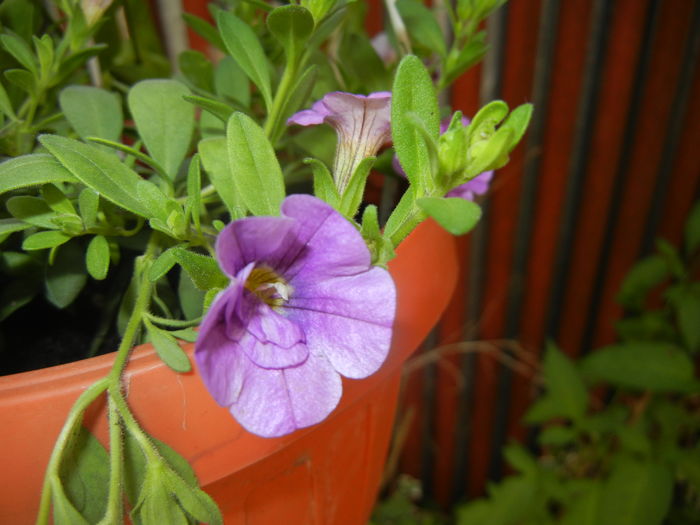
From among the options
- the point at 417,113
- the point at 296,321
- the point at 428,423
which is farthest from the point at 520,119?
the point at 428,423

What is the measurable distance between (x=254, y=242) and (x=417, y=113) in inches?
4.4

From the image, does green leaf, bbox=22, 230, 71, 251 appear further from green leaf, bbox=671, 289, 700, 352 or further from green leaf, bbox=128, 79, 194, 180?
green leaf, bbox=671, 289, 700, 352

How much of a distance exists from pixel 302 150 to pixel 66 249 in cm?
21

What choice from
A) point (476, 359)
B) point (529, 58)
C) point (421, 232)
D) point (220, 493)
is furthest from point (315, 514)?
point (476, 359)

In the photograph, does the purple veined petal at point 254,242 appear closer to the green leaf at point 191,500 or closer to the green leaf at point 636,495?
the green leaf at point 191,500

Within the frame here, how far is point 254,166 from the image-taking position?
0.32m

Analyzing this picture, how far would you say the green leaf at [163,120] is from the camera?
40cm

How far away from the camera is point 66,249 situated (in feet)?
1.38

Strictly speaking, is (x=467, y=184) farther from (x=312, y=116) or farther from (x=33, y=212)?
(x=33, y=212)

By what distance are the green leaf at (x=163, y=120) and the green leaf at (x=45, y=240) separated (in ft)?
0.25

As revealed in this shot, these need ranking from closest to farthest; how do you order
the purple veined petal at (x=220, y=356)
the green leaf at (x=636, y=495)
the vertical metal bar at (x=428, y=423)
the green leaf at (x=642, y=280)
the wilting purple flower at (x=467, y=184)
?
the purple veined petal at (x=220, y=356)
the wilting purple flower at (x=467, y=184)
the green leaf at (x=636, y=495)
the green leaf at (x=642, y=280)
the vertical metal bar at (x=428, y=423)

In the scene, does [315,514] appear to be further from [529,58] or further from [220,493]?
[529,58]

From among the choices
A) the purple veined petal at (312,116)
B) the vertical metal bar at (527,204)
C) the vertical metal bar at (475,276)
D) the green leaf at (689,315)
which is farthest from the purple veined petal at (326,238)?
the vertical metal bar at (527,204)

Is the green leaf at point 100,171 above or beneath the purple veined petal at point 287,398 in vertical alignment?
above
